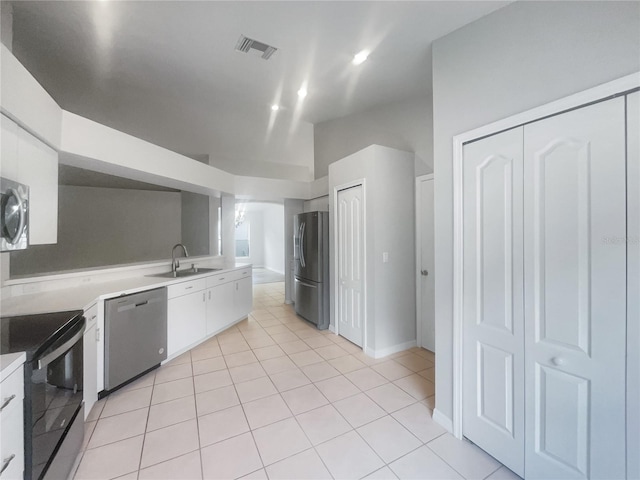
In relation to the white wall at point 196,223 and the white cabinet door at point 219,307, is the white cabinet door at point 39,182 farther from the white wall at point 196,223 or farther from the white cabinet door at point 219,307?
the white wall at point 196,223

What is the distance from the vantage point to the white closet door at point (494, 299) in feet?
5.07

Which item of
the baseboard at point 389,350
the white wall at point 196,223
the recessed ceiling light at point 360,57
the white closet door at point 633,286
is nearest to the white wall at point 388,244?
the baseboard at point 389,350

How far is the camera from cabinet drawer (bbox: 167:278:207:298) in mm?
2842

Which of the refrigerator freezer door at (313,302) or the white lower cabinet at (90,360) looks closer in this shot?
the white lower cabinet at (90,360)

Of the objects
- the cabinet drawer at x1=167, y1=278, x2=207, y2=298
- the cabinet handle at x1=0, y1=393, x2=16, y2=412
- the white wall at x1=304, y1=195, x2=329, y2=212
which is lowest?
the cabinet handle at x1=0, y1=393, x2=16, y2=412

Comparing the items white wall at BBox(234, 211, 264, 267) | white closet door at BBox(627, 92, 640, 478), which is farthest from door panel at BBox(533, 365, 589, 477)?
white wall at BBox(234, 211, 264, 267)

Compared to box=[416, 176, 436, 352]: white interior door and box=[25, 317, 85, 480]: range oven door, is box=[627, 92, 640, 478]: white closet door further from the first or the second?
box=[25, 317, 85, 480]: range oven door

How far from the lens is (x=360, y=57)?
7.95 ft

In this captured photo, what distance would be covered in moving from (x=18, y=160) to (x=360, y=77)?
2872 mm

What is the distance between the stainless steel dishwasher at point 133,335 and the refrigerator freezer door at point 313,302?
194 cm

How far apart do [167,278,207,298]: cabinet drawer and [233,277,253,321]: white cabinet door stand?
0.71 m

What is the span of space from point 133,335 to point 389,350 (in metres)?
2.65

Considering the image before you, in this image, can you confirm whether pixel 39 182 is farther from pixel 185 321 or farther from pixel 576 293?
pixel 576 293

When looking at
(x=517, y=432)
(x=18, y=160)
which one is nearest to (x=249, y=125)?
(x=18, y=160)
